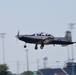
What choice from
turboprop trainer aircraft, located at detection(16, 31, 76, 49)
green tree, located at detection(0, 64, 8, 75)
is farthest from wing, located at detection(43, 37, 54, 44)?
green tree, located at detection(0, 64, 8, 75)

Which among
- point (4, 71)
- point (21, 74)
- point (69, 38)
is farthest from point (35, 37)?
point (21, 74)

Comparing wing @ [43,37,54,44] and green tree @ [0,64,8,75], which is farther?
green tree @ [0,64,8,75]

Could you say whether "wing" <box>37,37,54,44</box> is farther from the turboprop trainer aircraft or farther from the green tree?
the green tree

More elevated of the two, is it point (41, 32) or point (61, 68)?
point (41, 32)

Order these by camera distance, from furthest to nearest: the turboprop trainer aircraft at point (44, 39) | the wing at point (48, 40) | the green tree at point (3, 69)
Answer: the green tree at point (3, 69) → the turboprop trainer aircraft at point (44, 39) → the wing at point (48, 40)

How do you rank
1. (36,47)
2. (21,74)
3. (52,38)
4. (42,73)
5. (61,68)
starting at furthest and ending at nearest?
(21,74), (61,68), (42,73), (52,38), (36,47)

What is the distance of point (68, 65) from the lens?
581ft

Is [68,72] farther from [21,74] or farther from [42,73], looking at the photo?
[21,74]

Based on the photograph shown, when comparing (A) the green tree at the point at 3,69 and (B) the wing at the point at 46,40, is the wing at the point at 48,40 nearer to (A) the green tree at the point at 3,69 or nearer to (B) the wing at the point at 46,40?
(B) the wing at the point at 46,40

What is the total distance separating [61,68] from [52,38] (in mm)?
121019

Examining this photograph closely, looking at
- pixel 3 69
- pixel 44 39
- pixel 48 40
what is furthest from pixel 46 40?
pixel 3 69

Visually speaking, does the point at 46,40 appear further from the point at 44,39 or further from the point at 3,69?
the point at 3,69

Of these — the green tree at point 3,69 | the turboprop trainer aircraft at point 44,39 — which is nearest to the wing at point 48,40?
the turboprop trainer aircraft at point 44,39

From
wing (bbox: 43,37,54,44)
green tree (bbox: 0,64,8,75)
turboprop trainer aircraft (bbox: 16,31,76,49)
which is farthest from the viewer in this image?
green tree (bbox: 0,64,8,75)
